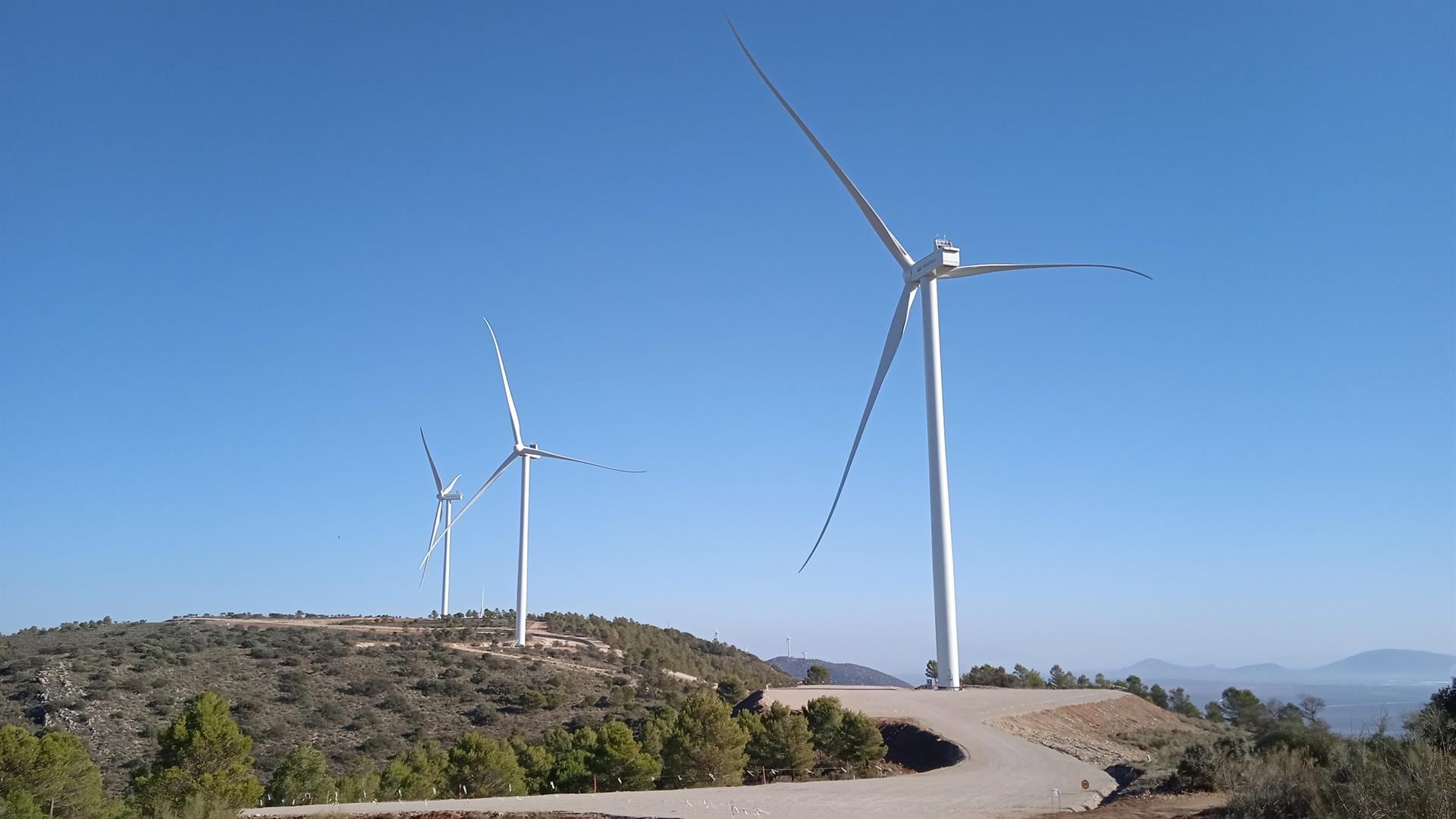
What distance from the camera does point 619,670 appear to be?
242ft

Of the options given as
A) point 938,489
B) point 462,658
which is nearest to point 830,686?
point 938,489

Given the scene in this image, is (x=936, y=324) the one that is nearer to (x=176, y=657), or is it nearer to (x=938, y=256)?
(x=938, y=256)

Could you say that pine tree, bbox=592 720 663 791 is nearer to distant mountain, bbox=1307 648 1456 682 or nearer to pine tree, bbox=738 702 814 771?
pine tree, bbox=738 702 814 771

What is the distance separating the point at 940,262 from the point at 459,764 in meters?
28.4

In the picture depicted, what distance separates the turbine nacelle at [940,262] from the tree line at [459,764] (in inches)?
775

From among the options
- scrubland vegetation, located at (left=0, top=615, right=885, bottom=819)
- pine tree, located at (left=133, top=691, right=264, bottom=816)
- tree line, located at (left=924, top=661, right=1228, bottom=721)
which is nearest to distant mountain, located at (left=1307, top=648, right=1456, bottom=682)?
tree line, located at (left=924, top=661, right=1228, bottom=721)

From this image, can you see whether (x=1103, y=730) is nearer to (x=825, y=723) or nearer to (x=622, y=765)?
(x=825, y=723)

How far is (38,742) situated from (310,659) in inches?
1603

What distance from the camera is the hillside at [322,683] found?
47.1 m

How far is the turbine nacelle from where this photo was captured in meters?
44.2

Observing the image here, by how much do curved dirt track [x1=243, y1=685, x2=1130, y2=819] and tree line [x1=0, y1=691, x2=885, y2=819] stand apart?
2128 mm

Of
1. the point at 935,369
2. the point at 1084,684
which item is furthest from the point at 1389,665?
the point at 935,369

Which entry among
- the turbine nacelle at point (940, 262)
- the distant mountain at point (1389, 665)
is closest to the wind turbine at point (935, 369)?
the turbine nacelle at point (940, 262)

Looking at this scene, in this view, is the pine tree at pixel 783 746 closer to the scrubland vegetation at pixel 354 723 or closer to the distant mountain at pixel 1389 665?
the scrubland vegetation at pixel 354 723
